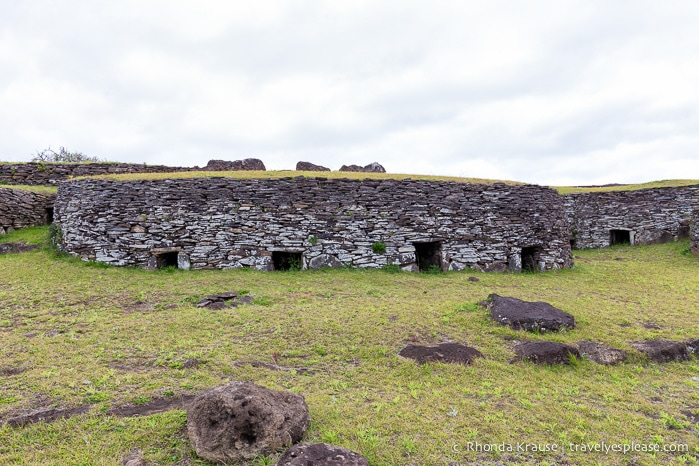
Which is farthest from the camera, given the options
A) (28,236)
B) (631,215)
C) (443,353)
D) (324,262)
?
(631,215)

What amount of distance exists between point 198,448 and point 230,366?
215 cm

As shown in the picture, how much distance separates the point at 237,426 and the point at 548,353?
16.3 feet

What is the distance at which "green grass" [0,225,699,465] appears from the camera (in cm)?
415

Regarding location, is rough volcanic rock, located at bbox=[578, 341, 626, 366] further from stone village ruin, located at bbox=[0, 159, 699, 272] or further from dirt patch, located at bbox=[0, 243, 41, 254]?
dirt patch, located at bbox=[0, 243, 41, 254]

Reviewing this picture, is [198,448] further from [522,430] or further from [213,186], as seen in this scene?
[213,186]

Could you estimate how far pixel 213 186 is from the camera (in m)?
12.9

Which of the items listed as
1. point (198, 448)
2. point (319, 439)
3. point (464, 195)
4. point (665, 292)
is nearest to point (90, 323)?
point (198, 448)

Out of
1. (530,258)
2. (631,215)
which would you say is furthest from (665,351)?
(631,215)

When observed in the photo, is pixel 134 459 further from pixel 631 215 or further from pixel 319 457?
pixel 631 215

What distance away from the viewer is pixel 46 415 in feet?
14.9

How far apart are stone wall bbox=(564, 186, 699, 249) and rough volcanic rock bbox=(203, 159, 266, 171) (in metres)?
17.6

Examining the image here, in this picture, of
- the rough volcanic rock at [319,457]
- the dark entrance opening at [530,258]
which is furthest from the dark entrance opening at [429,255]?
the rough volcanic rock at [319,457]

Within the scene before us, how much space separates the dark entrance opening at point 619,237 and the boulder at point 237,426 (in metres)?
22.9

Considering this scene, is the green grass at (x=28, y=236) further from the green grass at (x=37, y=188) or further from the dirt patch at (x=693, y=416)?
the dirt patch at (x=693, y=416)
